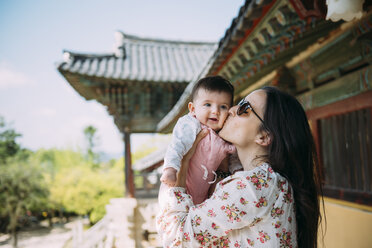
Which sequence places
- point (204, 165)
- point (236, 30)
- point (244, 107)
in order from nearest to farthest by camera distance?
point (244, 107) < point (204, 165) < point (236, 30)

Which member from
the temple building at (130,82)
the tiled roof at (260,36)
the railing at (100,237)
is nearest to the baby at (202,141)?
the tiled roof at (260,36)

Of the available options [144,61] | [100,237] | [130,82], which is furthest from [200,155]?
[144,61]

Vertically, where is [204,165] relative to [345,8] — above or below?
below

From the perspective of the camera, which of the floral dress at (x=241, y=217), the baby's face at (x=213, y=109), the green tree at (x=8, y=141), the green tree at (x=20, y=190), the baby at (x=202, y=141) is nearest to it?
the floral dress at (x=241, y=217)

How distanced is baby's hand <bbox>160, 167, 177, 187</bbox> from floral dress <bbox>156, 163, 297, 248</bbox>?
11cm

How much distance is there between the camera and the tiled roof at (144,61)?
21.5 feet

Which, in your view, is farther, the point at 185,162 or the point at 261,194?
the point at 185,162

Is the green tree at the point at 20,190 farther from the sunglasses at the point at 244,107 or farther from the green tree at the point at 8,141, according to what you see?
the sunglasses at the point at 244,107

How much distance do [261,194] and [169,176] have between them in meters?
0.41

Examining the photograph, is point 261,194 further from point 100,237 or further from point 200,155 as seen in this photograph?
point 100,237

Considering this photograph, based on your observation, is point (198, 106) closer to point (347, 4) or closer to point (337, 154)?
point (347, 4)

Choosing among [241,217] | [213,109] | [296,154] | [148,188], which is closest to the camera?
[241,217]

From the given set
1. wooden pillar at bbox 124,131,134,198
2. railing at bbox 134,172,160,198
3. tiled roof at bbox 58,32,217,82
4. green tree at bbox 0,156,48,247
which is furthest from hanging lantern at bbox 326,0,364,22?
green tree at bbox 0,156,48,247

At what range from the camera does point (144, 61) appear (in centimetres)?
847
